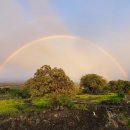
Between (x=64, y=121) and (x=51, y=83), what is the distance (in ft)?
53.1

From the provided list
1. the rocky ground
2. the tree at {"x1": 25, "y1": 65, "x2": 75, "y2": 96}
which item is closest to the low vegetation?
the tree at {"x1": 25, "y1": 65, "x2": 75, "y2": 96}

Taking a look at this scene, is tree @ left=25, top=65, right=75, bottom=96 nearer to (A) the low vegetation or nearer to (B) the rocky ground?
(A) the low vegetation

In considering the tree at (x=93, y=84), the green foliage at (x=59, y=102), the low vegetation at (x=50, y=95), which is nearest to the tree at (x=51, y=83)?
the low vegetation at (x=50, y=95)

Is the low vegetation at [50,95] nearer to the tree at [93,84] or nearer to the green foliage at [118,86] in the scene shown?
the green foliage at [118,86]

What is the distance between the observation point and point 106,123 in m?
38.0

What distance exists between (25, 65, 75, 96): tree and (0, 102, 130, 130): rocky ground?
1264cm

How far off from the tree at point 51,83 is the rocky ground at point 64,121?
41.5 ft

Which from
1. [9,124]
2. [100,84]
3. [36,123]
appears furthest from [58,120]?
[100,84]

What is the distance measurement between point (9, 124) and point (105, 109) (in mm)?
13125

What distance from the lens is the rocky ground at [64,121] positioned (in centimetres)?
3600

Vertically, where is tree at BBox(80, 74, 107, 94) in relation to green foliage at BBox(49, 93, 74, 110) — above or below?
above

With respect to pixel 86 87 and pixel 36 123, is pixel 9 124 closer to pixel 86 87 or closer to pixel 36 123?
pixel 36 123

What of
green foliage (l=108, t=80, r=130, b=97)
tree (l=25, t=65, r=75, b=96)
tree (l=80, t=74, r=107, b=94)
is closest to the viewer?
tree (l=25, t=65, r=75, b=96)

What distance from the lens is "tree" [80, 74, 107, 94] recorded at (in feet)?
285
